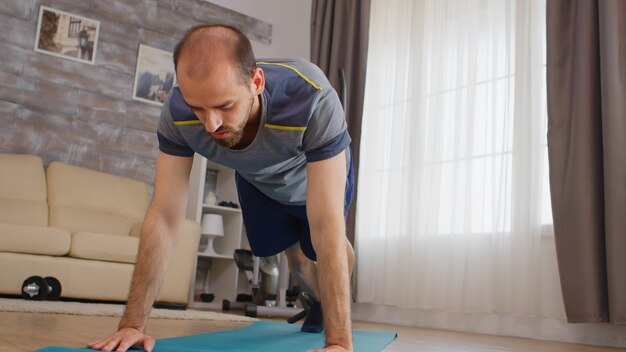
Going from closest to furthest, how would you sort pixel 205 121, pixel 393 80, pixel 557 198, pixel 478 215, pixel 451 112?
pixel 205 121
pixel 557 198
pixel 478 215
pixel 451 112
pixel 393 80

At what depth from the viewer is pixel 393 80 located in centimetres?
454

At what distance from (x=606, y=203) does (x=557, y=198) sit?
0.27m

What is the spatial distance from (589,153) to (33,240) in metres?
2.97

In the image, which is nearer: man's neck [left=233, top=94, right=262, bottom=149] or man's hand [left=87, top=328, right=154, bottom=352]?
man's hand [left=87, top=328, right=154, bottom=352]

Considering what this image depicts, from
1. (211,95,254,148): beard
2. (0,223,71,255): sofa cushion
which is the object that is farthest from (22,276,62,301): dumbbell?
(211,95,254,148): beard

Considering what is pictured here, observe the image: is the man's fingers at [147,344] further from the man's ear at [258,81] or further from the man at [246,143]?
the man's ear at [258,81]

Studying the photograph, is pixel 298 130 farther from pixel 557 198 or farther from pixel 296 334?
pixel 557 198

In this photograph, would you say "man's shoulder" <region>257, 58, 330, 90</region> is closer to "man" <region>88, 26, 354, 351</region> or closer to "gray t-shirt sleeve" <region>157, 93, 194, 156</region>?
"man" <region>88, 26, 354, 351</region>

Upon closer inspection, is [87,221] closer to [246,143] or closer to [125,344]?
[246,143]

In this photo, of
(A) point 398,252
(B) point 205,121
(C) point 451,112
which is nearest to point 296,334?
(B) point 205,121

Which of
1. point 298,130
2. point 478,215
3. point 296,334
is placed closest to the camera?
point 298,130

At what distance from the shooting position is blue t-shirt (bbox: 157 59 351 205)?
5.18 feet

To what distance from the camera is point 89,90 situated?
4.70 m

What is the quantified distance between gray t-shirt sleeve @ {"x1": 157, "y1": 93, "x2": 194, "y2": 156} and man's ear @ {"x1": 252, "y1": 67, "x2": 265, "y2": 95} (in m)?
0.27
